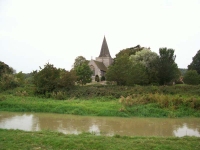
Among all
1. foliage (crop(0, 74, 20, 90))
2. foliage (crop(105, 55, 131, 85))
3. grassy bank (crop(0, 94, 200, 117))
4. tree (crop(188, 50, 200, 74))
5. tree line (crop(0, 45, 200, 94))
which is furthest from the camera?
tree (crop(188, 50, 200, 74))

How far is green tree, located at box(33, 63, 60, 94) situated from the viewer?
2642cm

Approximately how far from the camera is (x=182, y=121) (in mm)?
15531

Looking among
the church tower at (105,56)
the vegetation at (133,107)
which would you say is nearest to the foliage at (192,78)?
the vegetation at (133,107)

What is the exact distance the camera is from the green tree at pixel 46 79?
86.7ft

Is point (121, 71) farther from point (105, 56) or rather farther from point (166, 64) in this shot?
point (105, 56)

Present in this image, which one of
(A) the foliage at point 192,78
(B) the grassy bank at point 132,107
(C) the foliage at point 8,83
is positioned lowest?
(B) the grassy bank at point 132,107

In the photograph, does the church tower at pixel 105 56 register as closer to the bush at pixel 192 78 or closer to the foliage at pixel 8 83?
the bush at pixel 192 78

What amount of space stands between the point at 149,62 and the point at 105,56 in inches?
925

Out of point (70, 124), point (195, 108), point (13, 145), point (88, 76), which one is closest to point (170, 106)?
point (195, 108)

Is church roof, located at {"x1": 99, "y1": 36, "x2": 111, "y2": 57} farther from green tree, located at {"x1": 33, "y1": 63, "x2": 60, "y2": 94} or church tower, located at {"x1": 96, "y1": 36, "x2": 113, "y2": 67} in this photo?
green tree, located at {"x1": 33, "y1": 63, "x2": 60, "y2": 94}

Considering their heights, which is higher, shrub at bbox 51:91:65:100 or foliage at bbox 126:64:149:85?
foliage at bbox 126:64:149:85

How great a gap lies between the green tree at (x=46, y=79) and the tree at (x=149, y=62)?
45.7ft

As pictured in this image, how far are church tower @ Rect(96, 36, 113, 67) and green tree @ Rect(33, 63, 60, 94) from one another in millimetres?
32446

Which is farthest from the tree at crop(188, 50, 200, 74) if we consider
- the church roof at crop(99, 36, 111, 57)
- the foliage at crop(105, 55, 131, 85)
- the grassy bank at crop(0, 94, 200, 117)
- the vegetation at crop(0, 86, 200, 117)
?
the grassy bank at crop(0, 94, 200, 117)
